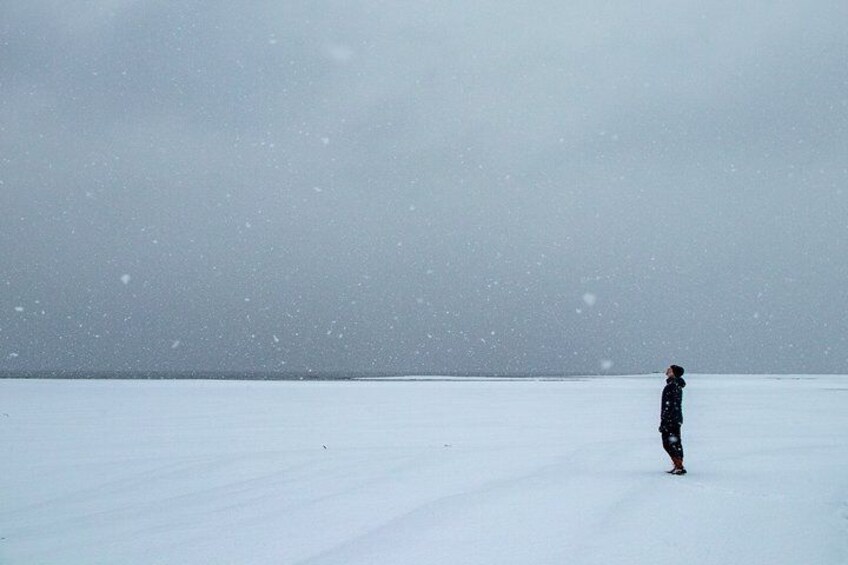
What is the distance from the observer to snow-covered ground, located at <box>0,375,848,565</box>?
5.97 m

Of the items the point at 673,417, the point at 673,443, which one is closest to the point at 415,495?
the point at 673,443

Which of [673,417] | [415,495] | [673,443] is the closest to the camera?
[415,495]

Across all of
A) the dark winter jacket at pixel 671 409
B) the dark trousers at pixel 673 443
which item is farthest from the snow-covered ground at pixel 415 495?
the dark winter jacket at pixel 671 409

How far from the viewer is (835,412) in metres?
22.0

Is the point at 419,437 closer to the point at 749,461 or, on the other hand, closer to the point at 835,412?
the point at 749,461

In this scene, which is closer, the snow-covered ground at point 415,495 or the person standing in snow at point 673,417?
the snow-covered ground at point 415,495

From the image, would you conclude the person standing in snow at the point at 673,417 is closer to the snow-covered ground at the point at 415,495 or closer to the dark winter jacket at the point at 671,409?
the dark winter jacket at the point at 671,409

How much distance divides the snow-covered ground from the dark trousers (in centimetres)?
36

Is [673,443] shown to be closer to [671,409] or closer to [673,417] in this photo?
[673,417]

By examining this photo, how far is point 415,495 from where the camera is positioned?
8.33 meters

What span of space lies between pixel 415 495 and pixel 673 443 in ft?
14.5

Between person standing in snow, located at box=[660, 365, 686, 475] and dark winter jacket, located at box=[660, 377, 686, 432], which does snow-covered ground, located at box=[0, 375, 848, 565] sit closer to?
person standing in snow, located at box=[660, 365, 686, 475]

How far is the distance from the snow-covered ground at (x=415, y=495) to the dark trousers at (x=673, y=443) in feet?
1.17

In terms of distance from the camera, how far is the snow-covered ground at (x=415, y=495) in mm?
5973
